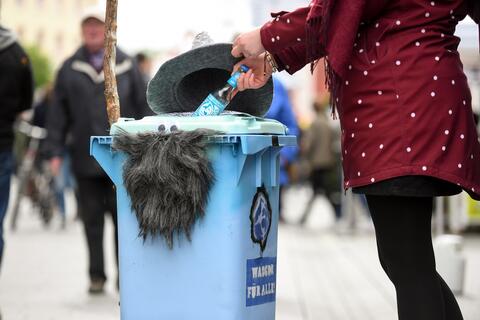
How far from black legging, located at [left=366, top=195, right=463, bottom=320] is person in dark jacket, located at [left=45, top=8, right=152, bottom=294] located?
13.4 feet

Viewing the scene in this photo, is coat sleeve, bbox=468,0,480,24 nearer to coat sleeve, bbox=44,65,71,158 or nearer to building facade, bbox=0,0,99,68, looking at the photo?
coat sleeve, bbox=44,65,71,158

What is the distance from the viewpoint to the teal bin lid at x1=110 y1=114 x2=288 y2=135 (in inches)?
155

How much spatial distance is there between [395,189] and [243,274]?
87 cm

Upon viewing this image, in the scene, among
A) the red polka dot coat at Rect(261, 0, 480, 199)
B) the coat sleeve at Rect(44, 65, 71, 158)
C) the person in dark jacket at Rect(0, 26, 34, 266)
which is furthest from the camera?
the coat sleeve at Rect(44, 65, 71, 158)

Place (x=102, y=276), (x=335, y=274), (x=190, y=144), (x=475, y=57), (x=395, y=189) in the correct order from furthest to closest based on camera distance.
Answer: (x=475, y=57), (x=335, y=274), (x=102, y=276), (x=190, y=144), (x=395, y=189)

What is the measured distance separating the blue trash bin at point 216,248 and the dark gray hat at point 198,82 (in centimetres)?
25

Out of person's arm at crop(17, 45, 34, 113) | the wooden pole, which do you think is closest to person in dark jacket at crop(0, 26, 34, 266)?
person's arm at crop(17, 45, 34, 113)

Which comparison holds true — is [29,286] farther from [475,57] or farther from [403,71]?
[475,57]

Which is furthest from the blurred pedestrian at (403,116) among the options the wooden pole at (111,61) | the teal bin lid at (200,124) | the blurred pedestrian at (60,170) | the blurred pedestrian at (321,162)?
the blurred pedestrian at (321,162)

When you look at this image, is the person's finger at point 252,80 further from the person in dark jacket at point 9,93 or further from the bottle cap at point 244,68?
the person in dark jacket at point 9,93

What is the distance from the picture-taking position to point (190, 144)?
154 inches

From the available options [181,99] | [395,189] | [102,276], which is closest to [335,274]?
[102,276]

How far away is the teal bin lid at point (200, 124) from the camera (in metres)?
3.94

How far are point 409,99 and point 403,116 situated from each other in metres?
0.06
